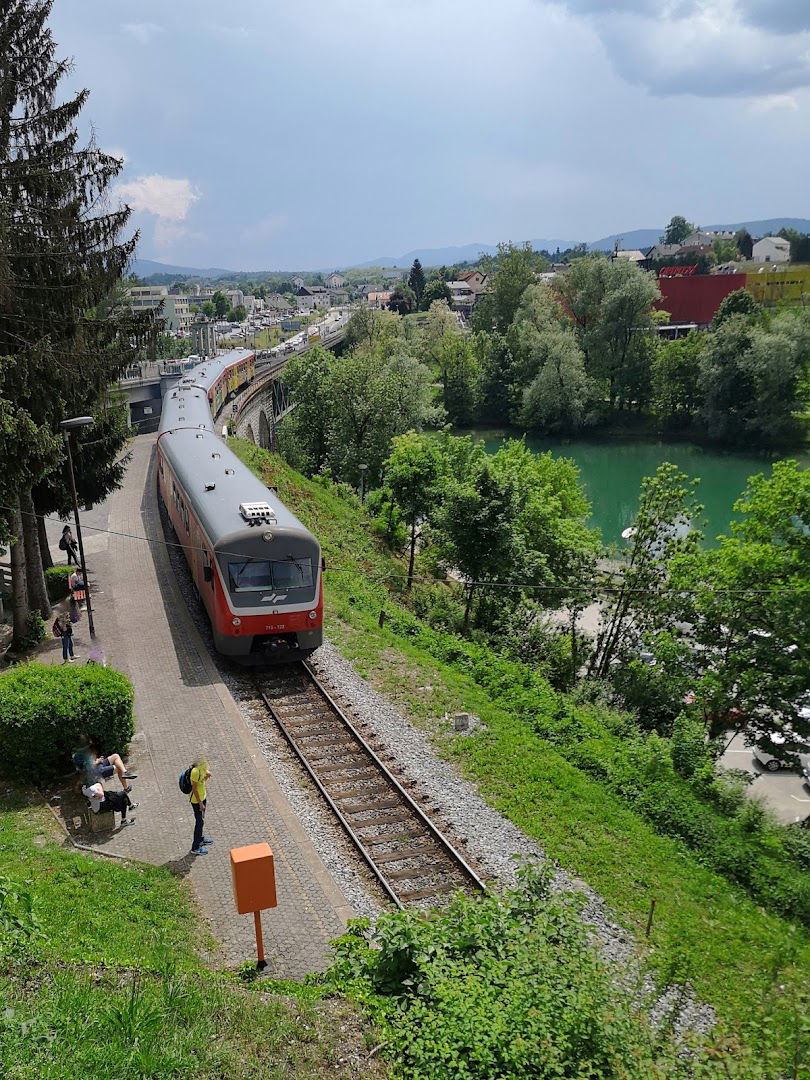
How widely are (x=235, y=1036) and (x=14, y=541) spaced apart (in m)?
10.6

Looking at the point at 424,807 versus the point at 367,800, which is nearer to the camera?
the point at 424,807

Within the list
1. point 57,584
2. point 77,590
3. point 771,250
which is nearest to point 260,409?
point 57,584

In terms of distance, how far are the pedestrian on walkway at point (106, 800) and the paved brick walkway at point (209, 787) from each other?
0.83 feet

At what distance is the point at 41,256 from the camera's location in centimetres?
1428

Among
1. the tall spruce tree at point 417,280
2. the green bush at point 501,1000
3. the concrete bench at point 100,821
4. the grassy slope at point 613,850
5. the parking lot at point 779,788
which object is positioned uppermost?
the tall spruce tree at point 417,280

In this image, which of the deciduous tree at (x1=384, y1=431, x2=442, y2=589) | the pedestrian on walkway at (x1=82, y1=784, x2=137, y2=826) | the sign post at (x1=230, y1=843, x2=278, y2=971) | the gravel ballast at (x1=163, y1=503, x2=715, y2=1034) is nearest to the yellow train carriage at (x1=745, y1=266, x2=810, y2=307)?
the deciduous tree at (x1=384, y1=431, x2=442, y2=589)

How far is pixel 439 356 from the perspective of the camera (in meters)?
71.8

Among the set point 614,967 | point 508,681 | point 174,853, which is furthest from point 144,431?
point 614,967

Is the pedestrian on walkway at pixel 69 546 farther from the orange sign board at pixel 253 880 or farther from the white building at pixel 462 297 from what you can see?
the white building at pixel 462 297

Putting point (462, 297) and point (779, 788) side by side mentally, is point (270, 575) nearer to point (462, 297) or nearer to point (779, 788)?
point (779, 788)

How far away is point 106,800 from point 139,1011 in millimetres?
4949

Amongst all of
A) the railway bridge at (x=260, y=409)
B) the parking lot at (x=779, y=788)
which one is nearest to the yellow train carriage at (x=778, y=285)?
the railway bridge at (x=260, y=409)

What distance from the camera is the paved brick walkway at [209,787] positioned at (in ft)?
29.4

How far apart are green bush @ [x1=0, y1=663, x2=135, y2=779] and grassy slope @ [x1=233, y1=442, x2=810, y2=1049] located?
16.6 ft
